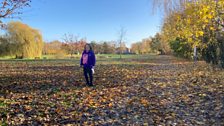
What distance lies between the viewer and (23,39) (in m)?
38.9

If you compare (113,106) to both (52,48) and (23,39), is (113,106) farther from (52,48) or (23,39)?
(52,48)

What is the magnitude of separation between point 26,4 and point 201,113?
5.81 metres

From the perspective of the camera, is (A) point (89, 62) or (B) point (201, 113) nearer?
A: (B) point (201, 113)

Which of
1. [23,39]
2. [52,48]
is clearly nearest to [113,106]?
[23,39]

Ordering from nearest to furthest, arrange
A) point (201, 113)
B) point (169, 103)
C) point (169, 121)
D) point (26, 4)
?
point (169, 121)
point (201, 113)
point (169, 103)
point (26, 4)

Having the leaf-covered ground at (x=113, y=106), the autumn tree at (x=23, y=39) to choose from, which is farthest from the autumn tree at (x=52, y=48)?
the leaf-covered ground at (x=113, y=106)

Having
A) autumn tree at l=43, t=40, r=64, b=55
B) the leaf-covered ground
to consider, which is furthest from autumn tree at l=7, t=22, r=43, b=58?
the leaf-covered ground

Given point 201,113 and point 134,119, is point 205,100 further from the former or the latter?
point 134,119

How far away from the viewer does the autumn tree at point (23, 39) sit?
39.0 meters

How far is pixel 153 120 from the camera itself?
484cm

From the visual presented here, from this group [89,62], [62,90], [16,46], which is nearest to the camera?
[62,90]

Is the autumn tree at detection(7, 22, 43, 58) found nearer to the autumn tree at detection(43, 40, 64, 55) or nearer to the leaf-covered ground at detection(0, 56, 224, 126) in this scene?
the autumn tree at detection(43, 40, 64, 55)

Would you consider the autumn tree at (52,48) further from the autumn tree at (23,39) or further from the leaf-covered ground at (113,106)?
the leaf-covered ground at (113,106)

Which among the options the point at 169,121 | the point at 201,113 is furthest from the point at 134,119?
the point at 201,113
